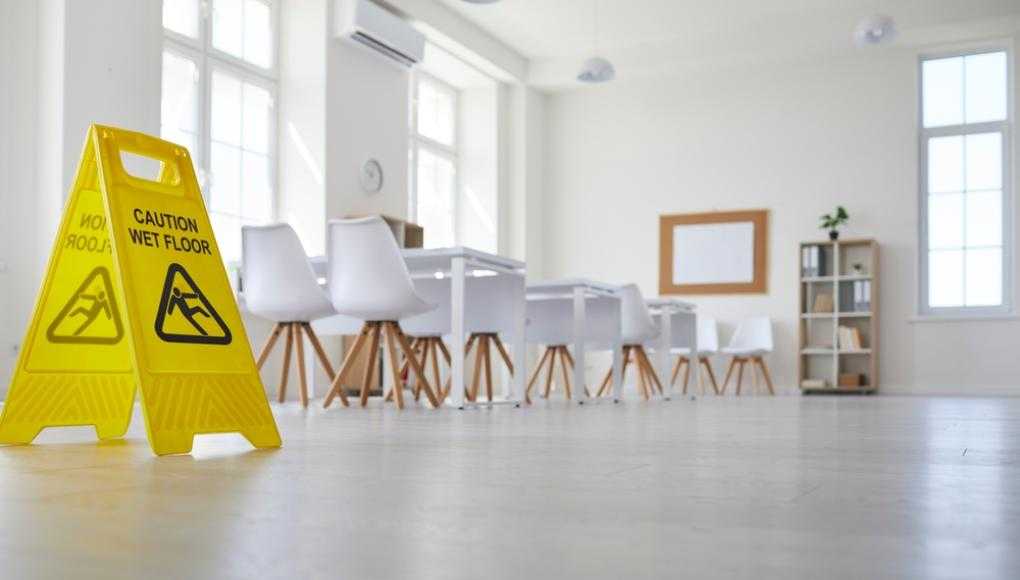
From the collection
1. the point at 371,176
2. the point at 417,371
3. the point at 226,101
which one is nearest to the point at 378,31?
the point at 371,176

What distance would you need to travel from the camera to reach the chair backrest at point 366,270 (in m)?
4.55

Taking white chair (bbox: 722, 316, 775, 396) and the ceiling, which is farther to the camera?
white chair (bbox: 722, 316, 775, 396)

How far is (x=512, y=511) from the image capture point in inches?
44.4

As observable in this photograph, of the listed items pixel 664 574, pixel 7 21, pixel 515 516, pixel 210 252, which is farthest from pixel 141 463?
pixel 7 21

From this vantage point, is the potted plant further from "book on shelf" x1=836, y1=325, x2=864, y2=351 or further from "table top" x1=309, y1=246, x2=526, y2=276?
"table top" x1=309, y1=246, x2=526, y2=276

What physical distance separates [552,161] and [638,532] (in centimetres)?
1016

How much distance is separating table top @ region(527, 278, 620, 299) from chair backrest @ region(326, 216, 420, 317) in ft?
4.44

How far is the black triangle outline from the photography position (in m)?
2.27

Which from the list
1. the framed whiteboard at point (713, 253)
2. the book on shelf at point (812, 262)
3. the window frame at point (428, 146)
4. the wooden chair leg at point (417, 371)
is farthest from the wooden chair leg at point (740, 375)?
the wooden chair leg at point (417, 371)

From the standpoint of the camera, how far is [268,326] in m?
7.20

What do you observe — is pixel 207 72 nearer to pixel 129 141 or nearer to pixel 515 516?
pixel 129 141

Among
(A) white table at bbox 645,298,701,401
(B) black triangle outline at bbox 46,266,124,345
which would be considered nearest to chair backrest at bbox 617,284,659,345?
(A) white table at bbox 645,298,701,401

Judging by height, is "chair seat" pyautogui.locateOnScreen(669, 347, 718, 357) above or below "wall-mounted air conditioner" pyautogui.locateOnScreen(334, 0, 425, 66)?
below

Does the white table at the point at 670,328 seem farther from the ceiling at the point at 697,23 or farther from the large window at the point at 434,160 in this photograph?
the ceiling at the point at 697,23
